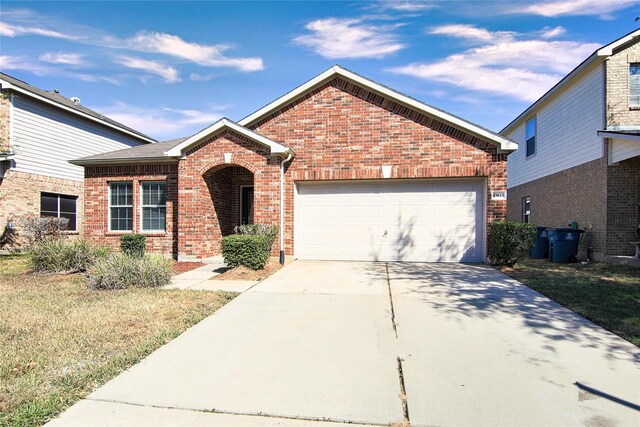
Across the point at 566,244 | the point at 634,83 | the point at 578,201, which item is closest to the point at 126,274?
the point at 566,244

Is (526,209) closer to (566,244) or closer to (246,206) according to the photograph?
(566,244)

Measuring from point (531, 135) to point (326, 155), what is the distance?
12.1 metres

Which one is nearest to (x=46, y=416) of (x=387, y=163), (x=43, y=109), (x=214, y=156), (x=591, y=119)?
(x=214, y=156)

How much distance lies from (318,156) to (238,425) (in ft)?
31.4

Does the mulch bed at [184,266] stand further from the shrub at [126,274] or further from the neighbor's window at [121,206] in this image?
the neighbor's window at [121,206]

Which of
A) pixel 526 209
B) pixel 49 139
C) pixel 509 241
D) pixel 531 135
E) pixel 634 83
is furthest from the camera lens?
pixel 526 209

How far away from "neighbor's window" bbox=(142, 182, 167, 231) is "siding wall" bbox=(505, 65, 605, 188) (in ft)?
47.7

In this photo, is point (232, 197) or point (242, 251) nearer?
point (242, 251)

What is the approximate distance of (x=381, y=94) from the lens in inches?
454

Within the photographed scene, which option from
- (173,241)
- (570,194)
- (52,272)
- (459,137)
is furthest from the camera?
(570,194)

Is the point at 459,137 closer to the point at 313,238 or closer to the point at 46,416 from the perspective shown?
the point at 313,238

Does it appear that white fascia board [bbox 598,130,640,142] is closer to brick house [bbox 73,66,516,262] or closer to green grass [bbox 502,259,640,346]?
brick house [bbox 73,66,516,262]

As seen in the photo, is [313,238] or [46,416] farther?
[313,238]

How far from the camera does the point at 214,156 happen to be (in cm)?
1141
